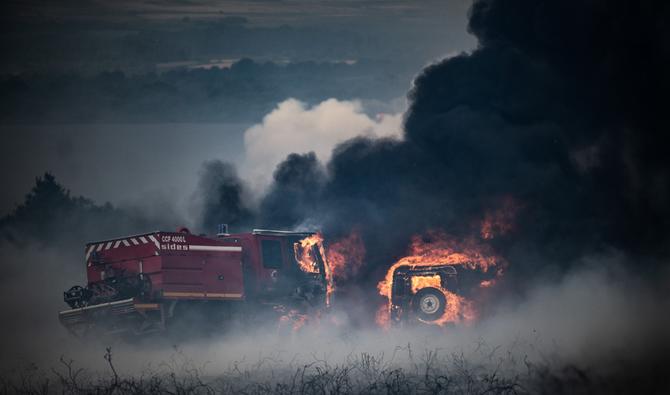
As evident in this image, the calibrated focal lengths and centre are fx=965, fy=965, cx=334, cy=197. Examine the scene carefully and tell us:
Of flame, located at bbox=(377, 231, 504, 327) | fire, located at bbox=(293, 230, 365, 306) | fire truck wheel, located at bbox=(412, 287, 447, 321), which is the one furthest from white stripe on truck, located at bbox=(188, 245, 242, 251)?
fire truck wheel, located at bbox=(412, 287, 447, 321)

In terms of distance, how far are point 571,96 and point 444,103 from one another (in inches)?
191

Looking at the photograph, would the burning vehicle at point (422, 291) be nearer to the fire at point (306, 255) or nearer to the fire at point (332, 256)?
the fire at point (332, 256)

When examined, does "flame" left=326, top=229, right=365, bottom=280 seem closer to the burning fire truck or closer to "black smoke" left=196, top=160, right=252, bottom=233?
the burning fire truck

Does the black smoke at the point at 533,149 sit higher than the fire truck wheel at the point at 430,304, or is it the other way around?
the black smoke at the point at 533,149

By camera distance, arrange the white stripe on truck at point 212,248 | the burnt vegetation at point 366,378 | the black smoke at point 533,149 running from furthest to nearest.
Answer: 1. the black smoke at point 533,149
2. the white stripe on truck at point 212,248
3. the burnt vegetation at point 366,378

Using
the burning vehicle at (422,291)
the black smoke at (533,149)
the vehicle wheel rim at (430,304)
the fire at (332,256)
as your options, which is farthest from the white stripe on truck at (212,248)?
the vehicle wheel rim at (430,304)

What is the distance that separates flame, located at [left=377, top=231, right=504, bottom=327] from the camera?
104 ft

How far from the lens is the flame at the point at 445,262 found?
3178cm

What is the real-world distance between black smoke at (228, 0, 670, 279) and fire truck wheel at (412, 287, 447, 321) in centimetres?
202

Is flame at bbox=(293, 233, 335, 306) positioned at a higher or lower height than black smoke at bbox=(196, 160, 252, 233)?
lower

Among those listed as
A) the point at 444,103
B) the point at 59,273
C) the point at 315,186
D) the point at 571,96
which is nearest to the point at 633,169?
the point at 571,96

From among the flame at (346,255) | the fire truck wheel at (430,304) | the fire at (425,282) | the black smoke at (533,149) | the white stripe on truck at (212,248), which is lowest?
the fire truck wheel at (430,304)

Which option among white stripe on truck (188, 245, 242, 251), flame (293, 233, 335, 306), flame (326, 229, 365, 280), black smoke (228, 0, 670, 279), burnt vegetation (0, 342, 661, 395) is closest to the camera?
burnt vegetation (0, 342, 661, 395)

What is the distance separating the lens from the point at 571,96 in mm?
37094
